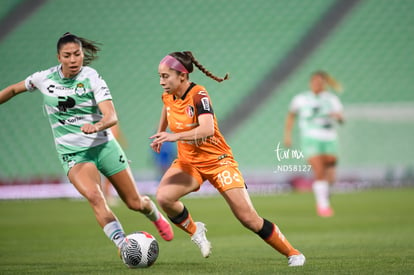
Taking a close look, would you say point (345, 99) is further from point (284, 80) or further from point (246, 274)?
point (246, 274)

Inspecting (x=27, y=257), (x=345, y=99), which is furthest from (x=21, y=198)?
(x=27, y=257)

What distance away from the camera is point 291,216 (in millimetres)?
12562

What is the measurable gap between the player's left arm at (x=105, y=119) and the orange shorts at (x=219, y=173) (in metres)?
0.78

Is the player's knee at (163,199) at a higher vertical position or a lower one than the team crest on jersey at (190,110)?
lower

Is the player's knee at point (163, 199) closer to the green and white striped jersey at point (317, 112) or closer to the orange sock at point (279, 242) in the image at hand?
the orange sock at point (279, 242)

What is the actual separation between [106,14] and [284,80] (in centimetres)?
587

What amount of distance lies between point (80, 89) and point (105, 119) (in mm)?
501

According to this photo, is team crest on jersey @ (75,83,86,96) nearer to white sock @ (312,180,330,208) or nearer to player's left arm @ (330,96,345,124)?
white sock @ (312,180,330,208)

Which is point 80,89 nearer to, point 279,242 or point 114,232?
point 114,232

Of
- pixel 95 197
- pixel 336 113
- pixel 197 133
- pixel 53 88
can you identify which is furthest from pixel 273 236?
pixel 336 113

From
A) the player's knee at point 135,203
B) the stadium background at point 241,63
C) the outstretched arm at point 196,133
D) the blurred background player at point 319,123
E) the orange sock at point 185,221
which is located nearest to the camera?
the outstretched arm at point 196,133

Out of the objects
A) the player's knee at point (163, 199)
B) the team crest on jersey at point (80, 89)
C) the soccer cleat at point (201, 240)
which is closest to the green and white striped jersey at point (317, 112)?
the soccer cleat at point (201, 240)

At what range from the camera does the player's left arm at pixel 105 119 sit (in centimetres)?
604

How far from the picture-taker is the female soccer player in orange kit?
624 centimetres
